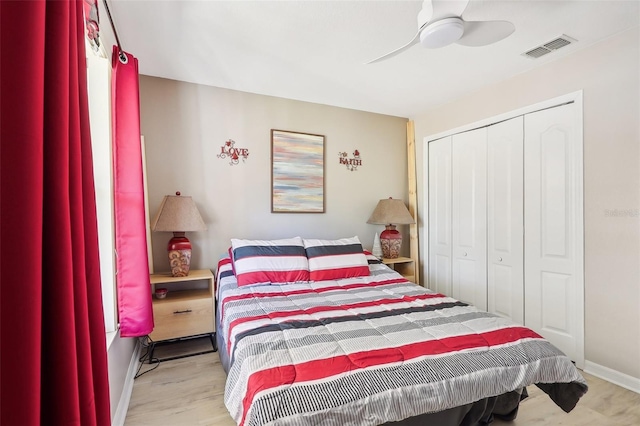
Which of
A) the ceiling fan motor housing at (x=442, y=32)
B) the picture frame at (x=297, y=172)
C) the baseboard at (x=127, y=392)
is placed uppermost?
the ceiling fan motor housing at (x=442, y=32)

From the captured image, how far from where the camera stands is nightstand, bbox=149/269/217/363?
2436mm

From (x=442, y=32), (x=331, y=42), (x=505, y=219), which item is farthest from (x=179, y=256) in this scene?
(x=505, y=219)

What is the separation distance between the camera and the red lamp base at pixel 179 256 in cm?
260

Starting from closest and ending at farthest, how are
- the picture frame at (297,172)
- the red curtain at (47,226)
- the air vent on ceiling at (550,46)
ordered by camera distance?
the red curtain at (47,226) < the air vent on ceiling at (550,46) < the picture frame at (297,172)

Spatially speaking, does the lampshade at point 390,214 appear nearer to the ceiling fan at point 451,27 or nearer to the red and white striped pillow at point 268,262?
the red and white striped pillow at point 268,262

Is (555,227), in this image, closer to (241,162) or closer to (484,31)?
(484,31)

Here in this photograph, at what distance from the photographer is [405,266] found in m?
3.85

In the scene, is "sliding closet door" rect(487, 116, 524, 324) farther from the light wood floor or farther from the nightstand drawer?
the nightstand drawer

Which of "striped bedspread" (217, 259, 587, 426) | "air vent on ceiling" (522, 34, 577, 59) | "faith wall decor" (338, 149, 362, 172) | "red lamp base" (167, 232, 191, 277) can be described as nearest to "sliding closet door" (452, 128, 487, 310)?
"air vent on ceiling" (522, 34, 577, 59)

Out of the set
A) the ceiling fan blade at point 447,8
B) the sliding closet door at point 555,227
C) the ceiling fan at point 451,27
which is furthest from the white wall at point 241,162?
the ceiling fan blade at point 447,8

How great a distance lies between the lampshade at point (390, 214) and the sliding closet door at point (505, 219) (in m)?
0.87

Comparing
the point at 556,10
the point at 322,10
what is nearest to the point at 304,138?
the point at 322,10

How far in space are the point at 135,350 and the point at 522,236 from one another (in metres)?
3.44

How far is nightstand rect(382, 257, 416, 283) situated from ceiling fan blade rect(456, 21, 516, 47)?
2.33 m
